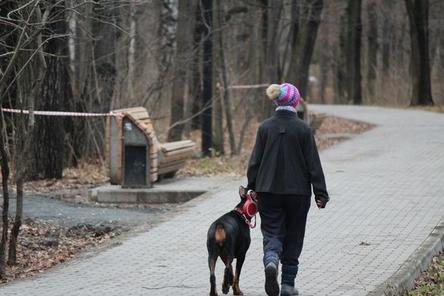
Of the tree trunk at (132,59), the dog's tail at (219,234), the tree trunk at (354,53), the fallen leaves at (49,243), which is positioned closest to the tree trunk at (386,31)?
the tree trunk at (354,53)

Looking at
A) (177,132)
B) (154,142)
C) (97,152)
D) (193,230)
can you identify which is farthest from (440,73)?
(193,230)

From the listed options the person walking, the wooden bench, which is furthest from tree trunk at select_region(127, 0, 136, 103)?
the person walking

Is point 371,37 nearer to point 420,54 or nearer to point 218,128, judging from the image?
point 420,54

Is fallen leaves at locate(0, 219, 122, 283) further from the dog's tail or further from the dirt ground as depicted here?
the dog's tail

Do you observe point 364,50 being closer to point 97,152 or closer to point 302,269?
point 97,152

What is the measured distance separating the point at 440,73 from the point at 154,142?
31.9 meters

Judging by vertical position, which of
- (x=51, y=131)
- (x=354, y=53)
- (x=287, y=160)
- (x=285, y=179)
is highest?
(x=354, y=53)

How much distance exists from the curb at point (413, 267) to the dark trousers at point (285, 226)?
704 mm

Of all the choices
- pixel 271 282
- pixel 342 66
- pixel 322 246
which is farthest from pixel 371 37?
pixel 271 282

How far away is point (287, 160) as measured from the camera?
323 inches

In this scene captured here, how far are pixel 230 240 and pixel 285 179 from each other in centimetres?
67

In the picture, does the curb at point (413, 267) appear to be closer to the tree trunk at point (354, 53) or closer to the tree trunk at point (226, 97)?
the tree trunk at point (226, 97)

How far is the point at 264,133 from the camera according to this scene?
8.33 metres

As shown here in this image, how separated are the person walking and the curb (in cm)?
78
